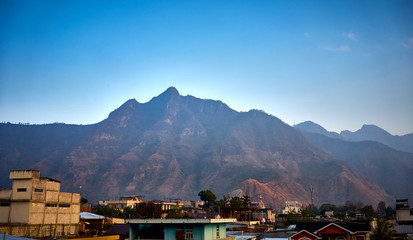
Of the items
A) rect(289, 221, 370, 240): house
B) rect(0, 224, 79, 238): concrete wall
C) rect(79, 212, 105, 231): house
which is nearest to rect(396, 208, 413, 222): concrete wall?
rect(289, 221, 370, 240): house

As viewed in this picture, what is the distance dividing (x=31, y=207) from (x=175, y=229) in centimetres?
3918

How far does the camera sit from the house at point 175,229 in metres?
40.8

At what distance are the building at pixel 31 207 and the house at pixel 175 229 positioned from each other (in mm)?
33839

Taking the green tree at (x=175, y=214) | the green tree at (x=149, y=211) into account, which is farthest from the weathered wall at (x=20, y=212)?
the green tree at (x=175, y=214)

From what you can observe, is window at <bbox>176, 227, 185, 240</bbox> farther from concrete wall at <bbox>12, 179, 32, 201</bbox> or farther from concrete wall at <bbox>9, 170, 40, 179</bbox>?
concrete wall at <bbox>9, 170, 40, 179</bbox>

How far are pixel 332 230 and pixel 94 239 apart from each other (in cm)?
3634

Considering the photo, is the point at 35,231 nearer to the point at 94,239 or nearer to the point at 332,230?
the point at 94,239

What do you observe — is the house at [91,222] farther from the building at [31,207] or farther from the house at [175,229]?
the house at [175,229]

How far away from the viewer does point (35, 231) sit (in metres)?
67.6

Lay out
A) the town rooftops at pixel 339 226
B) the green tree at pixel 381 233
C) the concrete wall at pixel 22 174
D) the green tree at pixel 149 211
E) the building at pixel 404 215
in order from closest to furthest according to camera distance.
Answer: the town rooftops at pixel 339 226
the green tree at pixel 381 233
the concrete wall at pixel 22 174
the green tree at pixel 149 211
the building at pixel 404 215

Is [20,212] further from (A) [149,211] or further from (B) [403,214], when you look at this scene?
(B) [403,214]

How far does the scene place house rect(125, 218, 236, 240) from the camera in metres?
40.8

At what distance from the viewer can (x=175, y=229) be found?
4144 cm

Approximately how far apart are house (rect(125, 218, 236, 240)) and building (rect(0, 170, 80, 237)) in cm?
3384
